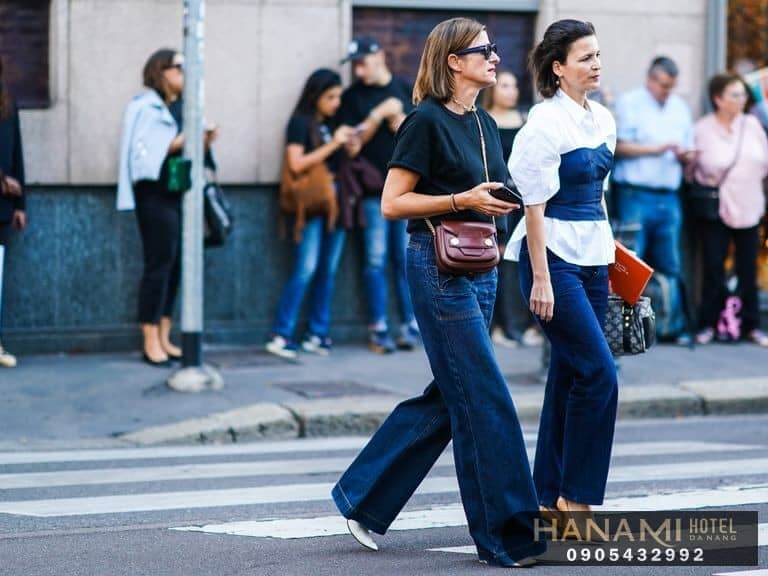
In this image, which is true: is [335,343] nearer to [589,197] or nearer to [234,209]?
[234,209]

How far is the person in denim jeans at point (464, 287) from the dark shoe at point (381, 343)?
672 centimetres

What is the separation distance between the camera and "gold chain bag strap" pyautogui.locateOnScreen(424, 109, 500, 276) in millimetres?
5504

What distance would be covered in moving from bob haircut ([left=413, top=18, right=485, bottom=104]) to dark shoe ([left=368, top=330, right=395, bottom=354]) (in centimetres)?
686

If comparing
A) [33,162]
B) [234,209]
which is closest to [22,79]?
[33,162]

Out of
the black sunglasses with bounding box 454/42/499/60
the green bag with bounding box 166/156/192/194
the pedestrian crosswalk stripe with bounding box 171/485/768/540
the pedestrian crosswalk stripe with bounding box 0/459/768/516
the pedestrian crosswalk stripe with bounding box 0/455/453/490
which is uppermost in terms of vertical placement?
the black sunglasses with bounding box 454/42/499/60

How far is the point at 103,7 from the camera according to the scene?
12.0 m

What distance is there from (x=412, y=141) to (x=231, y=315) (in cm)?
717

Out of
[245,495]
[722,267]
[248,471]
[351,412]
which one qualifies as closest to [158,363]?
[351,412]

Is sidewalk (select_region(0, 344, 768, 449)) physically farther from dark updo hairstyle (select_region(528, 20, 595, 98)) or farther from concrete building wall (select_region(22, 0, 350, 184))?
dark updo hairstyle (select_region(528, 20, 595, 98))

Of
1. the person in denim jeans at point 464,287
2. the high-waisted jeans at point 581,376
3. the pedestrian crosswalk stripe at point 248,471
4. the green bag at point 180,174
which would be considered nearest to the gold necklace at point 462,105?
Answer: the person in denim jeans at point 464,287

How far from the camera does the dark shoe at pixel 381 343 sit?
12.5 m

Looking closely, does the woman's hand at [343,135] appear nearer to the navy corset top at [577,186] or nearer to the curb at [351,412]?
the curb at [351,412]

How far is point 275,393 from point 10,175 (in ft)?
8.28

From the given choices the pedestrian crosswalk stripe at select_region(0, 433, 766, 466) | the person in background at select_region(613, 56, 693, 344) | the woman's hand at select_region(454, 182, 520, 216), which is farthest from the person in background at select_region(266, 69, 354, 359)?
the woman's hand at select_region(454, 182, 520, 216)
